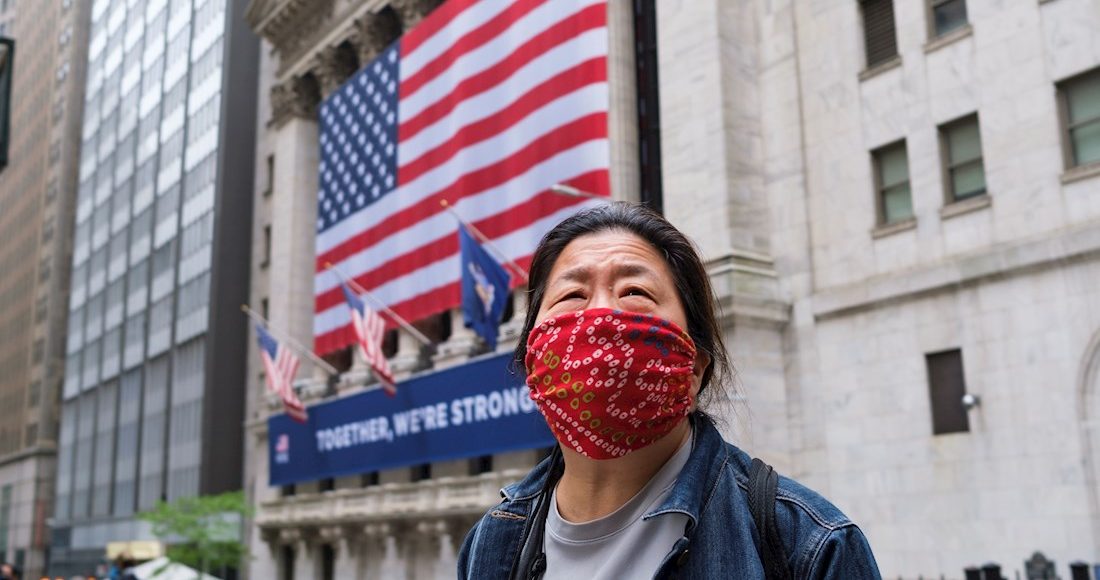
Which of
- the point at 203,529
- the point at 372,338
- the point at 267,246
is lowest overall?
the point at 203,529

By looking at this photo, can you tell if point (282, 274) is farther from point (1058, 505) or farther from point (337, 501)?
point (1058, 505)

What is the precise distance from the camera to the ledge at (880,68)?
22188mm

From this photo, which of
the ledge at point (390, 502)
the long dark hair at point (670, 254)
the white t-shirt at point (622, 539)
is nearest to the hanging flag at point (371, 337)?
the ledge at point (390, 502)

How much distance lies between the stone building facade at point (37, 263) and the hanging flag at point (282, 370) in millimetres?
51847

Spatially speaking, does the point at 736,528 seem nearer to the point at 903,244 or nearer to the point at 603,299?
the point at 603,299

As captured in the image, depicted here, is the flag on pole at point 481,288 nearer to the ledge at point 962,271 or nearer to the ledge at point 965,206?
the ledge at point 962,271

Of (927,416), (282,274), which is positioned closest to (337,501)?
(282,274)

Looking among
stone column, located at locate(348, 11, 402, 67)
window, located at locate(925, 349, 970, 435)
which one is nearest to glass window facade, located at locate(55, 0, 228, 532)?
stone column, located at locate(348, 11, 402, 67)

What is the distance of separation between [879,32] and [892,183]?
3274 mm

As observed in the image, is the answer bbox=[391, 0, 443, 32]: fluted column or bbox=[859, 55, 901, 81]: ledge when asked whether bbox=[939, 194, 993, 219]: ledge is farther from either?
bbox=[391, 0, 443, 32]: fluted column

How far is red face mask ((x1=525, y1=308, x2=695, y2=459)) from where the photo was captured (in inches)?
89.4

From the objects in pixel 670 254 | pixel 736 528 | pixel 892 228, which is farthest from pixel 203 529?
pixel 736 528

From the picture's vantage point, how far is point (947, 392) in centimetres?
2034

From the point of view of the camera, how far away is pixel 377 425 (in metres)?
36.3
